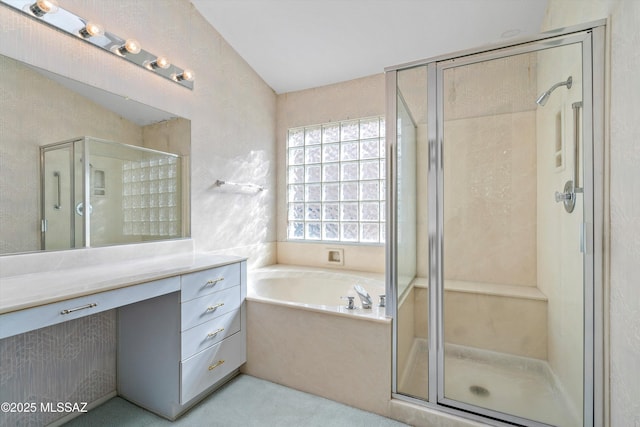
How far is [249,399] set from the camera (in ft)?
5.54

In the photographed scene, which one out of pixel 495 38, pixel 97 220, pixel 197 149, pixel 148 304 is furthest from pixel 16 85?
pixel 495 38

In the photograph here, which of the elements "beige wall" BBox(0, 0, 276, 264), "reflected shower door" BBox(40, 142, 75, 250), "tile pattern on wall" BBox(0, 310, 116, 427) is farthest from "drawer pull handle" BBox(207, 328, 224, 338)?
"reflected shower door" BBox(40, 142, 75, 250)

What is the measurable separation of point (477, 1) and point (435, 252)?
1.67 meters

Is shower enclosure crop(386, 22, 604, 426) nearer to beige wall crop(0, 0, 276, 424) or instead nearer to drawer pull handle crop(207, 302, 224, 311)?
drawer pull handle crop(207, 302, 224, 311)

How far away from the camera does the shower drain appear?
1491 millimetres

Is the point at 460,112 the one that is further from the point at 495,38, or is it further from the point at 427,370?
the point at 427,370

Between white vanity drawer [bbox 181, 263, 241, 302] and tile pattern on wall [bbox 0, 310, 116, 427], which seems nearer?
tile pattern on wall [bbox 0, 310, 116, 427]

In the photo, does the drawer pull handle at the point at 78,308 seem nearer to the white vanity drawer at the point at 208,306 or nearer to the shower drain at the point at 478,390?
the white vanity drawer at the point at 208,306

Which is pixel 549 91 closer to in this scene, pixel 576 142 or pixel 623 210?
pixel 576 142

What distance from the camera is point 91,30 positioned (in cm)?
157

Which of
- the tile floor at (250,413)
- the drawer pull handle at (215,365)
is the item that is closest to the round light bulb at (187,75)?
the drawer pull handle at (215,365)

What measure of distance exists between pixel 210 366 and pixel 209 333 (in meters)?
0.19

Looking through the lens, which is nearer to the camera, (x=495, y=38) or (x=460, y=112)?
(x=460, y=112)

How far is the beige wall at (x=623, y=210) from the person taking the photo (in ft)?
3.24
